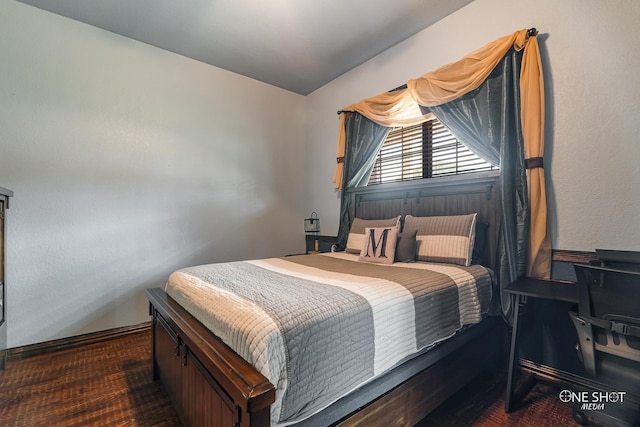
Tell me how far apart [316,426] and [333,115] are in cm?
340

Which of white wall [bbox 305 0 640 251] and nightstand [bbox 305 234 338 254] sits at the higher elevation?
white wall [bbox 305 0 640 251]

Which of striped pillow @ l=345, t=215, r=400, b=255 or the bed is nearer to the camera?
the bed

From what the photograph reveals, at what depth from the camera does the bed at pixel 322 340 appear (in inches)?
38.3

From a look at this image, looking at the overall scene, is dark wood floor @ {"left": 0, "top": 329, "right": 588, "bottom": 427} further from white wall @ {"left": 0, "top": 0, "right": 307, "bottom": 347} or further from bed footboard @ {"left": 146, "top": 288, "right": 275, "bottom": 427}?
white wall @ {"left": 0, "top": 0, "right": 307, "bottom": 347}

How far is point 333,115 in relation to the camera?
12.3ft

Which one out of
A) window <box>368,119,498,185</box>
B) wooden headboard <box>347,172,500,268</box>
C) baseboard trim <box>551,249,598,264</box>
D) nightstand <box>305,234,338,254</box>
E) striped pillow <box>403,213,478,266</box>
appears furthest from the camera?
nightstand <box>305,234,338,254</box>

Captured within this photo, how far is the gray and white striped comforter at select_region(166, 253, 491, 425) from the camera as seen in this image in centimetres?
98

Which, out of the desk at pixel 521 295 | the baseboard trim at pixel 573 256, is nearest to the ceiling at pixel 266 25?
the baseboard trim at pixel 573 256

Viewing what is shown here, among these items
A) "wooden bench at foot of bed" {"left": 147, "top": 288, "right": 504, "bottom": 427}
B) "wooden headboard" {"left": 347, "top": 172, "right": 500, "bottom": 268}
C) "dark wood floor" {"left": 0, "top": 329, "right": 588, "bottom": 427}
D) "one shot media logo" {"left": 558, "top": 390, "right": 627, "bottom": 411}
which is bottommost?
"dark wood floor" {"left": 0, "top": 329, "right": 588, "bottom": 427}

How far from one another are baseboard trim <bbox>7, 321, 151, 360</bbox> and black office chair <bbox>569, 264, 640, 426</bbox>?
345 cm

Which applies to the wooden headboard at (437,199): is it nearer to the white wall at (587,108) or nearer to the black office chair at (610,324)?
the white wall at (587,108)

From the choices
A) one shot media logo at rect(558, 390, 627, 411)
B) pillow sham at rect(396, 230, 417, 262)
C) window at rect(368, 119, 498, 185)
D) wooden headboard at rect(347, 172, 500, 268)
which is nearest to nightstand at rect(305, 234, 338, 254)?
wooden headboard at rect(347, 172, 500, 268)

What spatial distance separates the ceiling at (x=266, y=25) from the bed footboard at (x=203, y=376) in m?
2.37

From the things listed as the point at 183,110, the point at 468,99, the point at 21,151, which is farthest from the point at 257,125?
the point at 468,99
